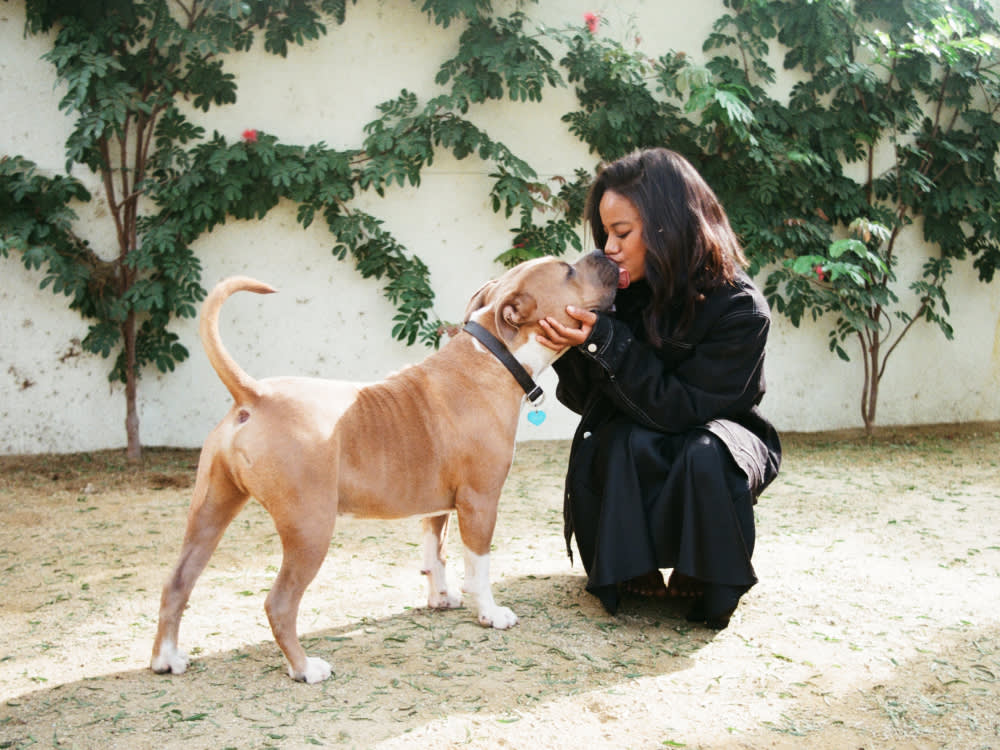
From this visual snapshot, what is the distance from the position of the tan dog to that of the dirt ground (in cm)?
22

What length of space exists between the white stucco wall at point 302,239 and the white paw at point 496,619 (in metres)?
3.64

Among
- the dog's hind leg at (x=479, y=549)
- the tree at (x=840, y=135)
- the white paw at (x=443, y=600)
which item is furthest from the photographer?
the tree at (x=840, y=135)

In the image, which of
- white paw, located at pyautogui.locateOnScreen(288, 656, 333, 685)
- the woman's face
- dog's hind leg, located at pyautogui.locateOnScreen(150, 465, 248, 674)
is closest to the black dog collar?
the woman's face

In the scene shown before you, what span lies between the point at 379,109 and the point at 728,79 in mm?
2815

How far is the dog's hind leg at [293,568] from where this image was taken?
2459mm

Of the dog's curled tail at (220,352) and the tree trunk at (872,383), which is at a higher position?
the dog's curled tail at (220,352)

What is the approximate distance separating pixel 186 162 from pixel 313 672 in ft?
14.4

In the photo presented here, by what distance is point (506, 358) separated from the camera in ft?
9.61

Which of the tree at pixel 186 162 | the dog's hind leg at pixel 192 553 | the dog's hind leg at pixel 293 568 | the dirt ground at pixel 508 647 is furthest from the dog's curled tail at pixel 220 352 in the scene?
the tree at pixel 186 162

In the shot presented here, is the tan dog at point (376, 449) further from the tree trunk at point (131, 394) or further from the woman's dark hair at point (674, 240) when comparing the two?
the tree trunk at point (131, 394)

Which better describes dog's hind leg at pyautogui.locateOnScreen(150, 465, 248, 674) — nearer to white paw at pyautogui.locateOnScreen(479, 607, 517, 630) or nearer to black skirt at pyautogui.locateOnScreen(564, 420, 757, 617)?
white paw at pyautogui.locateOnScreen(479, 607, 517, 630)

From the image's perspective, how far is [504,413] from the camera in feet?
9.55

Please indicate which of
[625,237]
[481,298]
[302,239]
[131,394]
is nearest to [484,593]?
[481,298]

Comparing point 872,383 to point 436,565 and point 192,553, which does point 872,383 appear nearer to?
point 436,565
